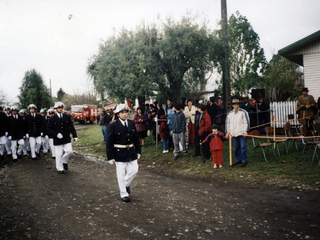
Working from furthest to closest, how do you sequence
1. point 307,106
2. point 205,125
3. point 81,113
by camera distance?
point 81,113, point 307,106, point 205,125

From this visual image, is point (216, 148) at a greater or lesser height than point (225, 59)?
lesser

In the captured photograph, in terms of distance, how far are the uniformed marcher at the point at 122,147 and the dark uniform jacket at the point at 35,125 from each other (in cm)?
770

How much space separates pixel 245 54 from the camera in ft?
85.7

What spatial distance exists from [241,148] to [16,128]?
386 inches

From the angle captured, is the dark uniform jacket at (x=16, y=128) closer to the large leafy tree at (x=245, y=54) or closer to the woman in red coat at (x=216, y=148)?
the woman in red coat at (x=216, y=148)

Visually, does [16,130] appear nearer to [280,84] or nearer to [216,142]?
[216,142]

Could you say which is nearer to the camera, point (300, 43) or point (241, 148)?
point (241, 148)

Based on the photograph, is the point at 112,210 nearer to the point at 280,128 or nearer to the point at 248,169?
the point at 248,169

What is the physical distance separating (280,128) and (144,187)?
1036cm

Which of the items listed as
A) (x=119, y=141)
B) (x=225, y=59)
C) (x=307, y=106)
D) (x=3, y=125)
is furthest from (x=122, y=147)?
(x=225, y=59)

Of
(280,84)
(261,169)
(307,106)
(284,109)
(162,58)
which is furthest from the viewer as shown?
(280,84)

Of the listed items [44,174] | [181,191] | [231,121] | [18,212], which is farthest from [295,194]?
[44,174]

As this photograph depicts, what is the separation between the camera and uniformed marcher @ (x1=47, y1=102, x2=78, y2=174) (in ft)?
30.7

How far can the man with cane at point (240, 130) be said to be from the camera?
29.5 ft
